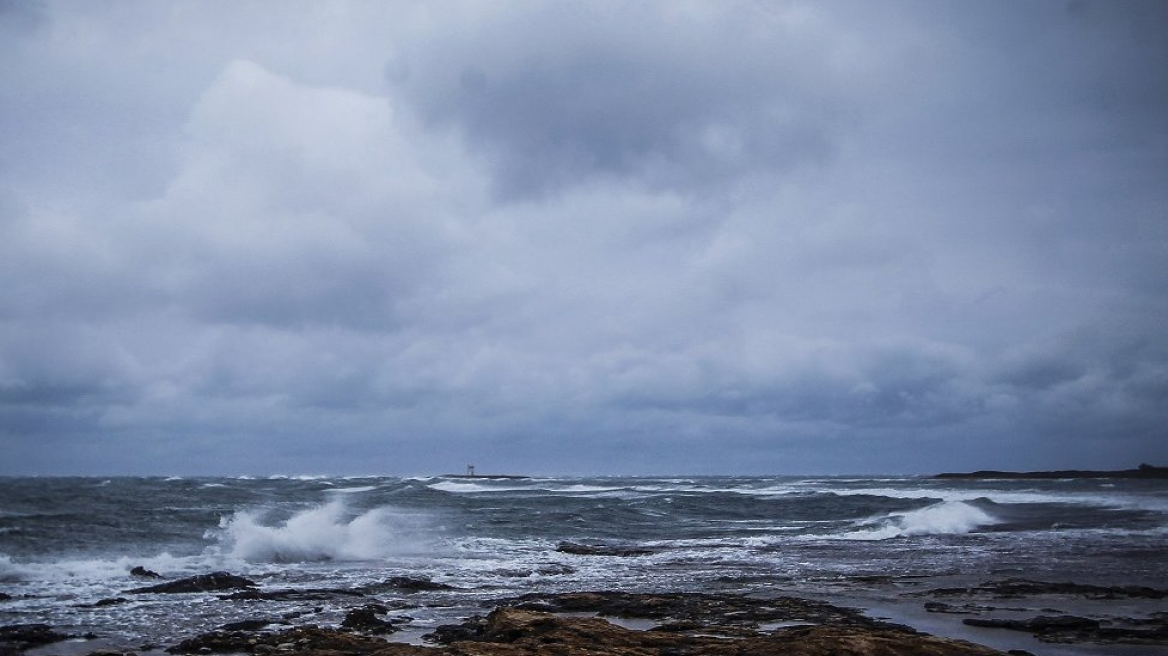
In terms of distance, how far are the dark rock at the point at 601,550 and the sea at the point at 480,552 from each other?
623mm

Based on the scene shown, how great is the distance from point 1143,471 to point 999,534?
96.7 metres

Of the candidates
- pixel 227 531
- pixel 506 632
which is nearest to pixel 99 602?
pixel 506 632

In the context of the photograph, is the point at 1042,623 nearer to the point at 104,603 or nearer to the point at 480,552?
the point at 104,603

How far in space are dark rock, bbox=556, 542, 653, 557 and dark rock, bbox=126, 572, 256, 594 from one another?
31.3ft

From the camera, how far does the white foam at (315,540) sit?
26156 millimetres

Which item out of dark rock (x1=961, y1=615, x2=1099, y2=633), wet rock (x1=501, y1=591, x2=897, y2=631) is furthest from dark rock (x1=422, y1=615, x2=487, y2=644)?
dark rock (x1=961, y1=615, x2=1099, y2=633)

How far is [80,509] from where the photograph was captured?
36438 mm

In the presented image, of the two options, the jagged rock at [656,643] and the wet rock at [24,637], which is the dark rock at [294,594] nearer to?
the wet rock at [24,637]

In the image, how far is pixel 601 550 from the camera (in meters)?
25.8

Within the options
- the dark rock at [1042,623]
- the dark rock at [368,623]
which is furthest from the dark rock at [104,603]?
the dark rock at [1042,623]

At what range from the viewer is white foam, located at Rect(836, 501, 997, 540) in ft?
108

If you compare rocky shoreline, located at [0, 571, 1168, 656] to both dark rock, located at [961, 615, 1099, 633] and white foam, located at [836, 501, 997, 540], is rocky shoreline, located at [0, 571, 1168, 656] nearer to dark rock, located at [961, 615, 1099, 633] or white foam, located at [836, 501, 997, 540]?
dark rock, located at [961, 615, 1099, 633]

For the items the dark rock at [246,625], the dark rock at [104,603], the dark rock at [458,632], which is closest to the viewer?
the dark rock at [458,632]

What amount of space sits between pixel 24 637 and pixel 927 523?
3358 centimetres
